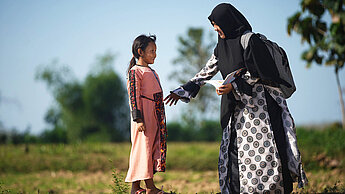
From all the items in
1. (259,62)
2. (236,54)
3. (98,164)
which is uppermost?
(236,54)

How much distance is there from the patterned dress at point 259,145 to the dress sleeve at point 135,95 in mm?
915

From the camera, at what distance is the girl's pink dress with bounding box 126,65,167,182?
3588mm

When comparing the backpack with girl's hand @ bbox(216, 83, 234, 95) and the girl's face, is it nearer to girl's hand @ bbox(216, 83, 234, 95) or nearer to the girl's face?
girl's hand @ bbox(216, 83, 234, 95)

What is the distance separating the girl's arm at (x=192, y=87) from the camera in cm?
368

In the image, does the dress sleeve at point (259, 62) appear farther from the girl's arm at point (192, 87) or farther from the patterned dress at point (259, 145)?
the girl's arm at point (192, 87)

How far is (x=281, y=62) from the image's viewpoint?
3.56 m

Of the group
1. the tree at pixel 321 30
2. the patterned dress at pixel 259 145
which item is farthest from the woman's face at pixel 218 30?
the tree at pixel 321 30

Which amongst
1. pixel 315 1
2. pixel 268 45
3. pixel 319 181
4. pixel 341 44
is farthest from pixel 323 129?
pixel 268 45

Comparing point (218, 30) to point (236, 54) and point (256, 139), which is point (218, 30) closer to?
point (236, 54)

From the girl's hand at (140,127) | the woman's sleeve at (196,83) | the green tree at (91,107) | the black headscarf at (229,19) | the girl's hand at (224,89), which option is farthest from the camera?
the green tree at (91,107)

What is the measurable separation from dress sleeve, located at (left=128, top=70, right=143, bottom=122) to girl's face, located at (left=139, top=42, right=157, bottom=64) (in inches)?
8.4

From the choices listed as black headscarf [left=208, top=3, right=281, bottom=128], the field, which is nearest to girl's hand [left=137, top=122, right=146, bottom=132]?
black headscarf [left=208, top=3, right=281, bottom=128]

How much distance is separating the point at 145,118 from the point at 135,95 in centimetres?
27

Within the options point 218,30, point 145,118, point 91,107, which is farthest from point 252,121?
point 91,107
